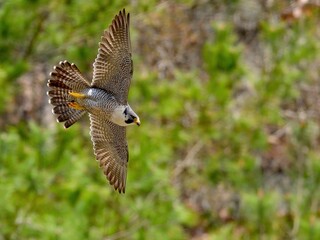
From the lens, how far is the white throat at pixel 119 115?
1.62 meters

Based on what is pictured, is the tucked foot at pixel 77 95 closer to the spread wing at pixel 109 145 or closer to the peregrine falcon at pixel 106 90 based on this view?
the peregrine falcon at pixel 106 90

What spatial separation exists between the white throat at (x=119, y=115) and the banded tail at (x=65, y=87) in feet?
0.43

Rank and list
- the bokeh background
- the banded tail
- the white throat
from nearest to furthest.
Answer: the white throat < the banded tail < the bokeh background

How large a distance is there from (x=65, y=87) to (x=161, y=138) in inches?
108

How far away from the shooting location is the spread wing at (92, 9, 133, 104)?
1.68 metres

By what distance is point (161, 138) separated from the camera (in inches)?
177

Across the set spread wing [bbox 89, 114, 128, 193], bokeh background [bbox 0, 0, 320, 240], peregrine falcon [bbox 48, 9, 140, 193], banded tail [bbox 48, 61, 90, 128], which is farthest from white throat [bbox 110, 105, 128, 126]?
bokeh background [bbox 0, 0, 320, 240]

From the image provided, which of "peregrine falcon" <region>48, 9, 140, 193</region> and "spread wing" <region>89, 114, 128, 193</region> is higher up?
"peregrine falcon" <region>48, 9, 140, 193</region>

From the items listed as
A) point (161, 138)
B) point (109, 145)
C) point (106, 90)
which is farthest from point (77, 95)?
point (161, 138)

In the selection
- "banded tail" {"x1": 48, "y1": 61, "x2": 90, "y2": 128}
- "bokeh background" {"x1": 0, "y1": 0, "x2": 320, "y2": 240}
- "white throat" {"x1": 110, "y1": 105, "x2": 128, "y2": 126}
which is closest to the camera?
"white throat" {"x1": 110, "y1": 105, "x2": 128, "y2": 126}

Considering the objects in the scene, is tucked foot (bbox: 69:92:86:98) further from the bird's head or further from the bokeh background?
the bokeh background

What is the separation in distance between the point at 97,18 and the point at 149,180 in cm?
80

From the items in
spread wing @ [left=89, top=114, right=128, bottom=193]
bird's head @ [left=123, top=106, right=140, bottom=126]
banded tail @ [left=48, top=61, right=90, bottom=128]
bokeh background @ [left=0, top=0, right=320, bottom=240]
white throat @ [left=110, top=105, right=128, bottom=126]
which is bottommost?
bokeh background @ [left=0, top=0, right=320, bottom=240]

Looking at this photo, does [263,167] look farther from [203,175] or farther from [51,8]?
[51,8]
